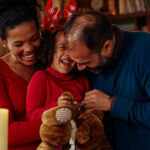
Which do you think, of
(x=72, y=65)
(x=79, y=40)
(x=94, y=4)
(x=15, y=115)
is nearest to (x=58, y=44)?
(x=72, y=65)

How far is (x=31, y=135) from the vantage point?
1237 mm

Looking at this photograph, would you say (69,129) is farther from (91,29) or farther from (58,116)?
(91,29)

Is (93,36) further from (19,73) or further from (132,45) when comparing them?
(19,73)

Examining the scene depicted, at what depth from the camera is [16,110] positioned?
1.35 metres

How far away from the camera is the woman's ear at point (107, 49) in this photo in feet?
3.83

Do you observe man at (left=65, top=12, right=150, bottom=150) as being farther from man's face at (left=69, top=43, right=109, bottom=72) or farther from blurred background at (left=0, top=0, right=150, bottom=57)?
blurred background at (left=0, top=0, right=150, bottom=57)

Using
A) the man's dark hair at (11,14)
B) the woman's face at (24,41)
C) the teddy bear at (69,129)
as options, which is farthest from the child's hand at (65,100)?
the man's dark hair at (11,14)

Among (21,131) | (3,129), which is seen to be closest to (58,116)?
(3,129)

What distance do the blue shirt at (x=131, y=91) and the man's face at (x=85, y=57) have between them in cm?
11

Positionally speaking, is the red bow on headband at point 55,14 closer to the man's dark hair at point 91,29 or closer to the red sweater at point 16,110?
the man's dark hair at point 91,29

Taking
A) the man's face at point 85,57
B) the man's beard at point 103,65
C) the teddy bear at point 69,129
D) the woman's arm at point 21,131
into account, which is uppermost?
the man's face at point 85,57

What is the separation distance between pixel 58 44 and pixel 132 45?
38cm

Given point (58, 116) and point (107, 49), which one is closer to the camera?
point (58, 116)

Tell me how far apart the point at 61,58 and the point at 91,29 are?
11.0 inches
